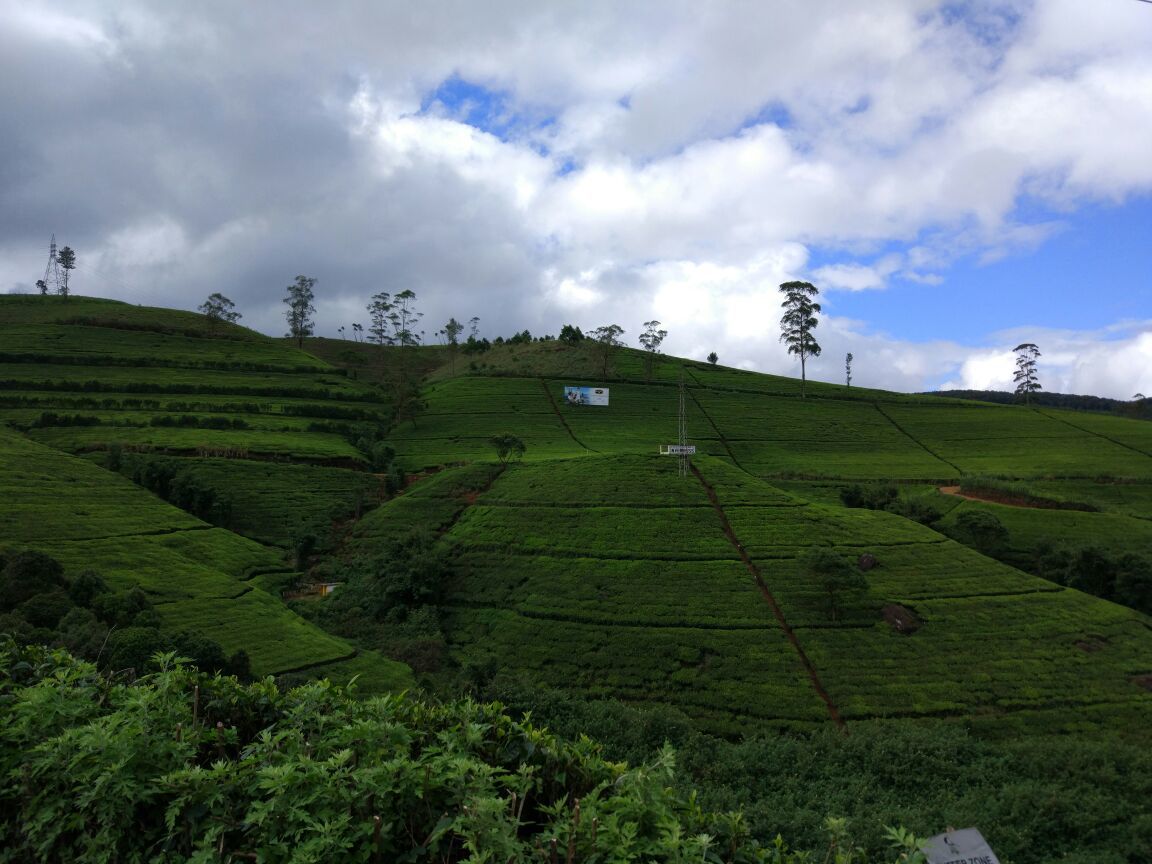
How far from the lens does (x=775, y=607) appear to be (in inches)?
1527

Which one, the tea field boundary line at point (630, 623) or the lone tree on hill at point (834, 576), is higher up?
the lone tree on hill at point (834, 576)

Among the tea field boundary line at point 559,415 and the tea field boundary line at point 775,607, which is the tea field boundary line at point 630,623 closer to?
the tea field boundary line at point 775,607

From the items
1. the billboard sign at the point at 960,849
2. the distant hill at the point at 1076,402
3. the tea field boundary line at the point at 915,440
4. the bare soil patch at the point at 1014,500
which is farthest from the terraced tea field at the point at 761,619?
the distant hill at the point at 1076,402

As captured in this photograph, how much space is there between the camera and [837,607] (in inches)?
1507

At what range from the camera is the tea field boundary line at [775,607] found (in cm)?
3141

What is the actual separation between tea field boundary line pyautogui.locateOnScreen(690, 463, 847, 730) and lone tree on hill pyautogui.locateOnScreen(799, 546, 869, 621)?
300 cm

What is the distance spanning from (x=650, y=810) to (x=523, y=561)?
4125cm

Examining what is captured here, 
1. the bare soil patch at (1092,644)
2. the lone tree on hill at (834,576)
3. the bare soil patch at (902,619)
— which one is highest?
the lone tree on hill at (834,576)

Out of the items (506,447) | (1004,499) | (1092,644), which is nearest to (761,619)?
(1092,644)

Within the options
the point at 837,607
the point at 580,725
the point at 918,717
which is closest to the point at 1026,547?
the point at 837,607

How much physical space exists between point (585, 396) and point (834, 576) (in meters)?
65.1

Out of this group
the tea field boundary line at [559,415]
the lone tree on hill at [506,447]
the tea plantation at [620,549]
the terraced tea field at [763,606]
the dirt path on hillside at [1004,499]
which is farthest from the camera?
the tea field boundary line at [559,415]

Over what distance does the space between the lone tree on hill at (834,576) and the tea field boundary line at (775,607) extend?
3.00m

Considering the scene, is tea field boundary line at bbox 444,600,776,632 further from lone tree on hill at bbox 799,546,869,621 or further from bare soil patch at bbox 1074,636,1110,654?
bare soil patch at bbox 1074,636,1110,654
